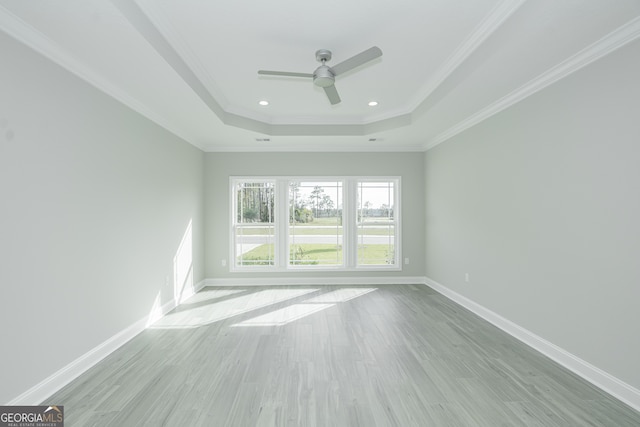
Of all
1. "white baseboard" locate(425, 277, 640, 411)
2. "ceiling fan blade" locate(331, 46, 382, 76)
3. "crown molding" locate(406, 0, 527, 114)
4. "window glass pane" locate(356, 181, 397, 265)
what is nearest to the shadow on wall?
"window glass pane" locate(356, 181, 397, 265)

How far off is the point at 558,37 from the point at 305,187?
414 cm

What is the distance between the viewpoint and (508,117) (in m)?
3.32

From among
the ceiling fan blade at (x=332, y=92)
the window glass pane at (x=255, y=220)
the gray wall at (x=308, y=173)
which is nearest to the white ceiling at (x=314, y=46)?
the ceiling fan blade at (x=332, y=92)

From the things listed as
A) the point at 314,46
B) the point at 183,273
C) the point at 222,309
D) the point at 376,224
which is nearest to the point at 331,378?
the point at 222,309

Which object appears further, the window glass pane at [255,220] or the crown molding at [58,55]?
the window glass pane at [255,220]

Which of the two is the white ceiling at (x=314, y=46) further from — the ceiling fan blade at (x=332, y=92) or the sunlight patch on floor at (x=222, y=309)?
the sunlight patch on floor at (x=222, y=309)

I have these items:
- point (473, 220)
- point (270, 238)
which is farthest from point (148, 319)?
point (473, 220)

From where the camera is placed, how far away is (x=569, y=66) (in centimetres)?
250

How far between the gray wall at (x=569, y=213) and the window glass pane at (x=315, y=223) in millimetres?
2441

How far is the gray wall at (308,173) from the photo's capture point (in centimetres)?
549

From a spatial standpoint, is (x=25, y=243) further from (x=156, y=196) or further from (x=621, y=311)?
(x=621, y=311)

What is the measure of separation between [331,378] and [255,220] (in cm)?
367

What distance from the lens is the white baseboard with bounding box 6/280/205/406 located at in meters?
2.06

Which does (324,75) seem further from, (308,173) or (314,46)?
(308,173)
